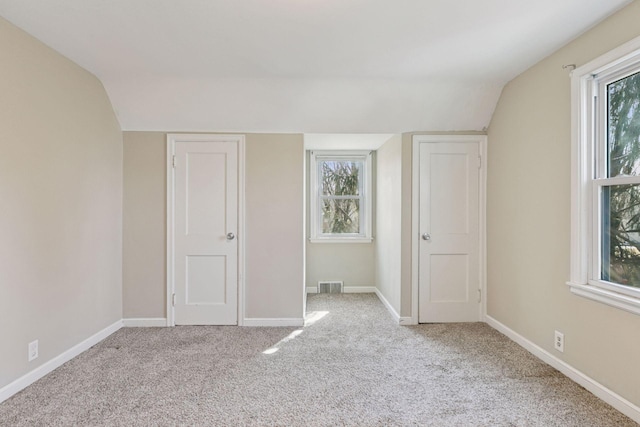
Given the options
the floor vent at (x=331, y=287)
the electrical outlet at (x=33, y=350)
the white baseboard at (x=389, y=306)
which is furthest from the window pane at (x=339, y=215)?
the electrical outlet at (x=33, y=350)

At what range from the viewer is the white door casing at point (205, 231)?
346cm

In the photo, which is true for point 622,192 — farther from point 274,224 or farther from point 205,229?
point 205,229

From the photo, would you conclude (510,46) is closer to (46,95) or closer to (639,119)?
(639,119)

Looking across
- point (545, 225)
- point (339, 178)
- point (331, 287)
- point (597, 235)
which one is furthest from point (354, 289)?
point (597, 235)

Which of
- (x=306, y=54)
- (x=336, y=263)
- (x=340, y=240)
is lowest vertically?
(x=336, y=263)

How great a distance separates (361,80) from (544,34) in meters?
1.37

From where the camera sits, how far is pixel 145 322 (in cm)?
344

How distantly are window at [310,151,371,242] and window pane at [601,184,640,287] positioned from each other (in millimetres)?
2877

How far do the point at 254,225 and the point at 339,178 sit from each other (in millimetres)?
1782

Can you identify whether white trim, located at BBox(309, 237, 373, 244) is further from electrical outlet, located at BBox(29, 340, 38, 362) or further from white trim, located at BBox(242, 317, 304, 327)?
electrical outlet, located at BBox(29, 340, 38, 362)

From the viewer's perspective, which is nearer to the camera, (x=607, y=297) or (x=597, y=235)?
(x=607, y=297)

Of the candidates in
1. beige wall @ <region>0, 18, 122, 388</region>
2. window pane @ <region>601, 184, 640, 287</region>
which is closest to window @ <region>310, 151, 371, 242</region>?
beige wall @ <region>0, 18, 122, 388</region>

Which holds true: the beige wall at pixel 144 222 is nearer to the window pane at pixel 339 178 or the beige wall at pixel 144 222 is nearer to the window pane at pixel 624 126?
the window pane at pixel 339 178

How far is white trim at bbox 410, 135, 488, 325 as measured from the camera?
3.48 meters
